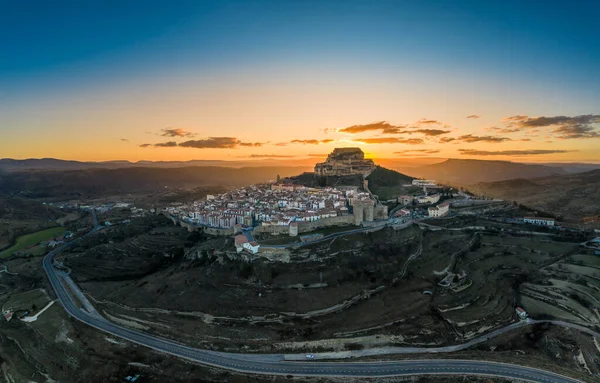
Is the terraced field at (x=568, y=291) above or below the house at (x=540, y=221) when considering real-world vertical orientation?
below

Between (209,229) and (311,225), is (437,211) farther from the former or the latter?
(209,229)

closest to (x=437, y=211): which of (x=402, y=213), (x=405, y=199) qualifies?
(x=402, y=213)

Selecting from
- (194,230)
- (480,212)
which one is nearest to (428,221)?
(480,212)

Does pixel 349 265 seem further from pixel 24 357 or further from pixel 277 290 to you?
pixel 24 357

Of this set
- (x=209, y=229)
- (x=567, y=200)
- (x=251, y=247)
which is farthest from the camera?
(x=567, y=200)

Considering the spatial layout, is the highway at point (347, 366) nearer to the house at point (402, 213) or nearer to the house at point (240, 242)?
the house at point (240, 242)

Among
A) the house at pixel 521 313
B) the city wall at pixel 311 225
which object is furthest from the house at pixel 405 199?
the house at pixel 521 313
